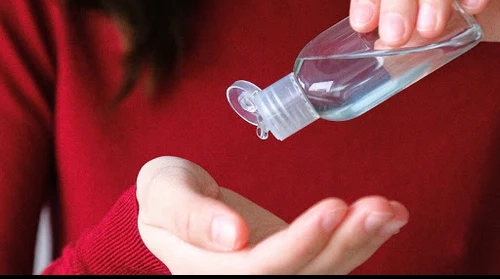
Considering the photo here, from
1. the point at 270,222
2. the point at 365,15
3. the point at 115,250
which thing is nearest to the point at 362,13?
the point at 365,15

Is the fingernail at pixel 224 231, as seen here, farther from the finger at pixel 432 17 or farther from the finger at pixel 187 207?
the finger at pixel 432 17

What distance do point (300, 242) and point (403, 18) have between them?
189mm

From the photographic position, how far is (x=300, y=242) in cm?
36

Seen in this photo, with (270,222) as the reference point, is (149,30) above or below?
above

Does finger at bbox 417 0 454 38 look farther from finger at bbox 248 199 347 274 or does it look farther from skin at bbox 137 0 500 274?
finger at bbox 248 199 347 274

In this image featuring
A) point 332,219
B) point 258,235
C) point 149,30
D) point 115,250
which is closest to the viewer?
point 332,219

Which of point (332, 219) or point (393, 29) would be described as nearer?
point (332, 219)

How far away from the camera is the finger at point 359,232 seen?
351 mm

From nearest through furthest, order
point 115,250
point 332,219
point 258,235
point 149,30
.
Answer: point 332,219 → point 258,235 → point 115,250 → point 149,30

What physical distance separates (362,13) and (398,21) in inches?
1.1

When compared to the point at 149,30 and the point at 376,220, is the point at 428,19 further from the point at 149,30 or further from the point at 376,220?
the point at 149,30

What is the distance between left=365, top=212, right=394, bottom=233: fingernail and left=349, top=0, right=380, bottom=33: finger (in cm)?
17

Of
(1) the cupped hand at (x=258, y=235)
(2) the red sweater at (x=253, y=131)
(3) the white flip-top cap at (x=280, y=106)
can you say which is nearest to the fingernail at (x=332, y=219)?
(1) the cupped hand at (x=258, y=235)

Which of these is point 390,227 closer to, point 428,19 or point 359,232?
point 359,232
